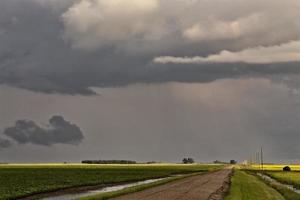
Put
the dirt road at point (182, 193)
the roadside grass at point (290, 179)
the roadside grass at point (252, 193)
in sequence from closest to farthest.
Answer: the roadside grass at point (252, 193)
the dirt road at point (182, 193)
the roadside grass at point (290, 179)

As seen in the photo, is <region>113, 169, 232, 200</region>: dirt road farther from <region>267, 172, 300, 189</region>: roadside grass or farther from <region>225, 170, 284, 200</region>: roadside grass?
<region>267, 172, 300, 189</region>: roadside grass

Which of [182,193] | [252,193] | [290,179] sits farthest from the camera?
[290,179]

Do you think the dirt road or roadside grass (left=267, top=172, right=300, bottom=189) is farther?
roadside grass (left=267, top=172, right=300, bottom=189)

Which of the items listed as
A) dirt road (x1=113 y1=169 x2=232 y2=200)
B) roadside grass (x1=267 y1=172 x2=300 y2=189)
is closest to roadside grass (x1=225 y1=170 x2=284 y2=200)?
dirt road (x1=113 y1=169 x2=232 y2=200)

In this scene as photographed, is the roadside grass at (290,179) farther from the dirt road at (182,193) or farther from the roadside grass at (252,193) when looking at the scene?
the dirt road at (182,193)

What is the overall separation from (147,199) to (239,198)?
26.3ft

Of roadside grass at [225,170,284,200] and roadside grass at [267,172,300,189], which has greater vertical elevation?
roadside grass at [267,172,300,189]

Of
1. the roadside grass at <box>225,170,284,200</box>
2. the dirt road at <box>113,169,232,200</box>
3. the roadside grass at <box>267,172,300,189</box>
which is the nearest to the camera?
the roadside grass at <box>225,170,284,200</box>

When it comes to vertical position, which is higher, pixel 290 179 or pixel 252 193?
pixel 290 179

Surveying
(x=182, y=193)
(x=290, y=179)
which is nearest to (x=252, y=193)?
(x=182, y=193)

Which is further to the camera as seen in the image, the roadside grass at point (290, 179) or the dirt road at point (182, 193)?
the roadside grass at point (290, 179)

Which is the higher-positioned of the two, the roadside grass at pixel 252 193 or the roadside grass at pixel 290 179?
the roadside grass at pixel 290 179

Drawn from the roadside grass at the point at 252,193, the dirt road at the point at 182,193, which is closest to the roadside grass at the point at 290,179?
the roadside grass at the point at 252,193

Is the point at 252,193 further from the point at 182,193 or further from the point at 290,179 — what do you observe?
the point at 290,179
